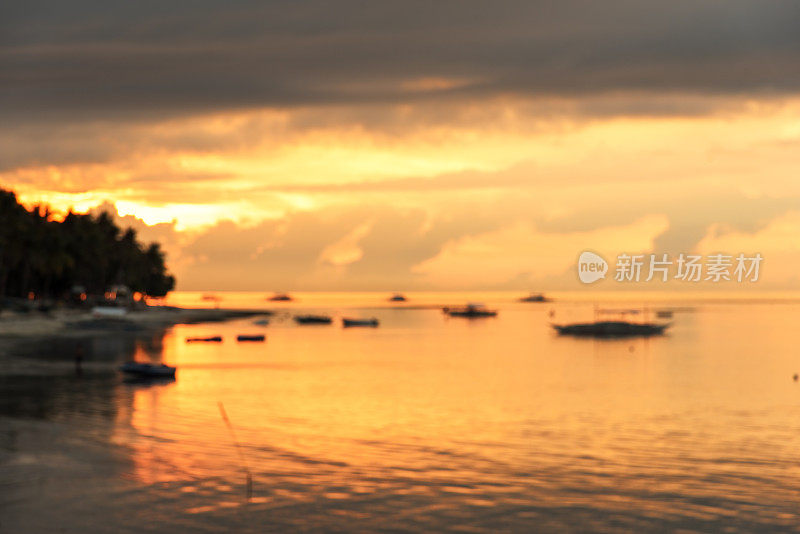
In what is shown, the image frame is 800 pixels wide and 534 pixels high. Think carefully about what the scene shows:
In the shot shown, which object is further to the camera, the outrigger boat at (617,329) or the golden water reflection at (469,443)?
the outrigger boat at (617,329)

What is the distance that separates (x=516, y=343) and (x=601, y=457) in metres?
129

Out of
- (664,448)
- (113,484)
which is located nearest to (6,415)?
(113,484)

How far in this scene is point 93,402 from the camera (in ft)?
209

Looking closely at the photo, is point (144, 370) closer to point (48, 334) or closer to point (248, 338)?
point (248, 338)

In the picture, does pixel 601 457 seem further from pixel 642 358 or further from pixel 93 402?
pixel 642 358

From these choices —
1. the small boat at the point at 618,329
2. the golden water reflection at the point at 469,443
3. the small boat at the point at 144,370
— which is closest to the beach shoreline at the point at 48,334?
the small boat at the point at 144,370

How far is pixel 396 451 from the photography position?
46.9 m

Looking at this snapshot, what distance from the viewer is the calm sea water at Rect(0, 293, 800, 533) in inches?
1230

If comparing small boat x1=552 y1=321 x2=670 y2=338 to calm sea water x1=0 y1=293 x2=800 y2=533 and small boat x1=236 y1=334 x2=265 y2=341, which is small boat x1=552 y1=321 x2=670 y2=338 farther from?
calm sea water x1=0 y1=293 x2=800 y2=533

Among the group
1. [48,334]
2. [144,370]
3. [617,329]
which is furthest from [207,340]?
[617,329]

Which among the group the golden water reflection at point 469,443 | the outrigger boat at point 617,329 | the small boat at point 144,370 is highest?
the outrigger boat at point 617,329

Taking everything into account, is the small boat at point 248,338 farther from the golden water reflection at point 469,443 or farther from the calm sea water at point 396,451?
the calm sea water at point 396,451

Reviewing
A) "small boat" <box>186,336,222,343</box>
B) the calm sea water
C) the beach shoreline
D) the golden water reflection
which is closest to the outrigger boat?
the golden water reflection

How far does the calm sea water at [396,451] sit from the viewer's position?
31234 mm
